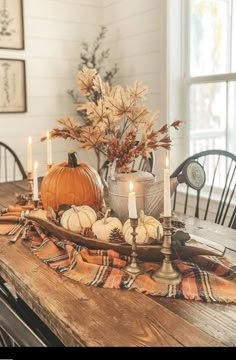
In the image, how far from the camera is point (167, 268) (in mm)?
1070

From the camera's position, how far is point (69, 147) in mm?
3773

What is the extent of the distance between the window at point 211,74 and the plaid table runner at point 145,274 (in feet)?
6.12

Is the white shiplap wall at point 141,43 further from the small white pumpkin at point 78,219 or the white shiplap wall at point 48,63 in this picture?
the small white pumpkin at point 78,219

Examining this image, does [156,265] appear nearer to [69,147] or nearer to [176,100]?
[176,100]

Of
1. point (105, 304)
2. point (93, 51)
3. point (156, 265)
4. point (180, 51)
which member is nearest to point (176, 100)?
point (180, 51)

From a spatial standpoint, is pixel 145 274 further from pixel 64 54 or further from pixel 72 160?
pixel 64 54

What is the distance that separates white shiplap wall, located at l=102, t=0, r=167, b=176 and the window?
0.21 meters

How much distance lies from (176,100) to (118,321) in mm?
2504

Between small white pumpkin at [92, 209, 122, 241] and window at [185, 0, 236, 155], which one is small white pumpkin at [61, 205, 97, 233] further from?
window at [185, 0, 236, 155]

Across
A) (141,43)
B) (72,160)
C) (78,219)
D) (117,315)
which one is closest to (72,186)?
(72,160)

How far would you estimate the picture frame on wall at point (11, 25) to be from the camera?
3328 mm

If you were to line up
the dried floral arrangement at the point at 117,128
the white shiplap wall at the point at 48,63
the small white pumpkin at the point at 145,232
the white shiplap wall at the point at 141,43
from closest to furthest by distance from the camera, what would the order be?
the small white pumpkin at the point at 145,232, the dried floral arrangement at the point at 117,128, the white shiplap wall at the point at 141,43, the white shiplap wall at the point at 48,63

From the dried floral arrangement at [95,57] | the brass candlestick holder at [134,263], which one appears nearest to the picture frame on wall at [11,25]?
the dried floral arrangement at [95,57]

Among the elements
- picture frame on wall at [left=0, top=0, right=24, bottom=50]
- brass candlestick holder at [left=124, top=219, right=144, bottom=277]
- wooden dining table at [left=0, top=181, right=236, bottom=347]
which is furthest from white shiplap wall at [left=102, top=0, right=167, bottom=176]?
wooden dining table at [left=0, top=181, right=236, bottom=347]
